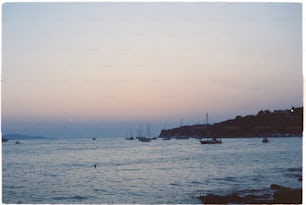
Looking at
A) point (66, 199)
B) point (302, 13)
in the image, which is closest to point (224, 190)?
point (66, 199)

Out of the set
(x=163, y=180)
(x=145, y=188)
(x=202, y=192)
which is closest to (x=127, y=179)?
(x=163, y=180)

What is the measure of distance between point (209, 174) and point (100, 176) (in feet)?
14.8

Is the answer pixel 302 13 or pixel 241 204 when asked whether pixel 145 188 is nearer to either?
pixel 241 204

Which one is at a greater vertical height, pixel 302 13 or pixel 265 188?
pixel 302 13

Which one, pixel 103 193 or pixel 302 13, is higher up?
pixel 302 13

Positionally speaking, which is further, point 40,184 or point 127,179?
point 127,179

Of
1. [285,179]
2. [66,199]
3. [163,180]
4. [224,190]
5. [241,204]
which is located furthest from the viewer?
[163,180]

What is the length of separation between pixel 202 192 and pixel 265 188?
73.0 inches

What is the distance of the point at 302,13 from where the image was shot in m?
4.22

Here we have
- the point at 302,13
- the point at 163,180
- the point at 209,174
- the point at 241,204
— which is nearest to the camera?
the point at 302,13

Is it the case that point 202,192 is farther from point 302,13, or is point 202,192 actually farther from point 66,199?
point 302,13

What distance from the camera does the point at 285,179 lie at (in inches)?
532

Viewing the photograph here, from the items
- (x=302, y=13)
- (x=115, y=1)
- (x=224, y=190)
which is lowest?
(x=224, y=190)

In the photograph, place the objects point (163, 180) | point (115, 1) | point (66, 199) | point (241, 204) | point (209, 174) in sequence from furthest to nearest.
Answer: point (209, 174) → point (163, 180) → point (66, 199) → point (241, 204) → point (115, 1)
